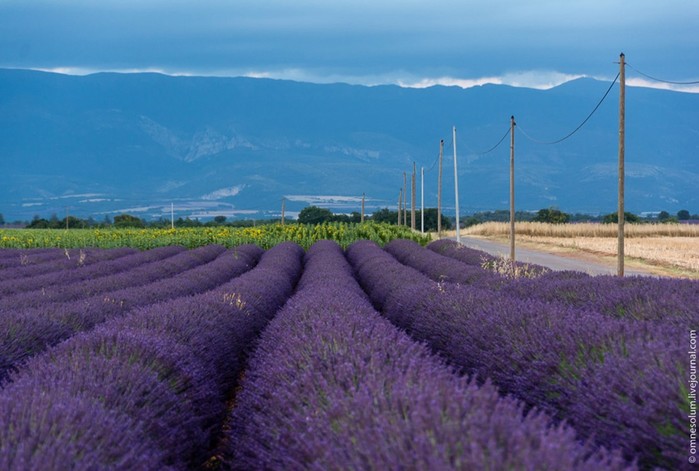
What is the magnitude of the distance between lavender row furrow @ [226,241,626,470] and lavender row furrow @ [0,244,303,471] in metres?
0.35

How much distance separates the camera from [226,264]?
17547 mm

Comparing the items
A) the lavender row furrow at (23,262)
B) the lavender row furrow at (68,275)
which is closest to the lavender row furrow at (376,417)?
the lavender row furrow at (68,275)

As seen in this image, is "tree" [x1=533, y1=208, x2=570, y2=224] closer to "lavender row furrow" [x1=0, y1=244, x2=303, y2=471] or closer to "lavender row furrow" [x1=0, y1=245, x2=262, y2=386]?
"lavender row furrow" [x1=0, y1=245, x2=262, y2=386]

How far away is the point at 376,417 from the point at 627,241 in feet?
144

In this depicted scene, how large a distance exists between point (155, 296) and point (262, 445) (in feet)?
22.0

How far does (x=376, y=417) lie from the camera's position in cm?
319

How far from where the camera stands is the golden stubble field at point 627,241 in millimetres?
27219

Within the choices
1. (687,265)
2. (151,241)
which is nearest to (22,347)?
(687,265)

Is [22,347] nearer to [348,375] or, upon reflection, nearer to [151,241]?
[348,375]

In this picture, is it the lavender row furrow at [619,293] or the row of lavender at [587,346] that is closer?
the row of lavender at [587,346]

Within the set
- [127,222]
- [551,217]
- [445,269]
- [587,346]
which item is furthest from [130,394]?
[551,217]

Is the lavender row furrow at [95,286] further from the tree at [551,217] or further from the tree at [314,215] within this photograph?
the tree at [551,217]

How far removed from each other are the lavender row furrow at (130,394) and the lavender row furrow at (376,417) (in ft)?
1.14
